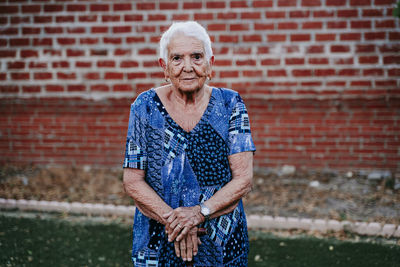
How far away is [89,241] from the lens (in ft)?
15.5

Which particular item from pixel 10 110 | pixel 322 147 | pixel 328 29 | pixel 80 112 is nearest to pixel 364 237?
pixel 322 147

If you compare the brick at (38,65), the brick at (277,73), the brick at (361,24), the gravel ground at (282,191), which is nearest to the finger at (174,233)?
the gravel ground at (282,191)

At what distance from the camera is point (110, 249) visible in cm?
455

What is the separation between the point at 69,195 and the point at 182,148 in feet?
13.1

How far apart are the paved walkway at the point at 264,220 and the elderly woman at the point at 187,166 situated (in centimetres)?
258

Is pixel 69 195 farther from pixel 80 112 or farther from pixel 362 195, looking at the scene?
pixel 362 195

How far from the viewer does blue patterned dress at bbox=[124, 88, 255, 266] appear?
7.77 ft

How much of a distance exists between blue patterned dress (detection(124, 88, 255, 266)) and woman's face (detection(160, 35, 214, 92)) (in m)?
0.17

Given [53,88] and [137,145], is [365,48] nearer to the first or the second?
[53,88]

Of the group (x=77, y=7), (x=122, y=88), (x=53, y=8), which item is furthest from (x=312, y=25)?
(x=53, y=8)

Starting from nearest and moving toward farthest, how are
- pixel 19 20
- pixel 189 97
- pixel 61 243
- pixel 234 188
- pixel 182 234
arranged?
1. pixel 182 234
2. pixel 234 188
3. pixel 189 97
4. pixel 61 243
5. pixel 19 20

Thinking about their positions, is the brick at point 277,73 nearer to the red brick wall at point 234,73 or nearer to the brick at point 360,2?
the red brick wall at point 234,73

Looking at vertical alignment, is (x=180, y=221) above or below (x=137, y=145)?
below

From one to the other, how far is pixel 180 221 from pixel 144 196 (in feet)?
0.79
